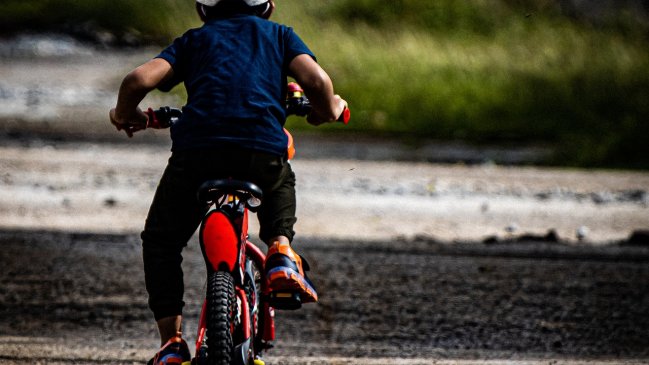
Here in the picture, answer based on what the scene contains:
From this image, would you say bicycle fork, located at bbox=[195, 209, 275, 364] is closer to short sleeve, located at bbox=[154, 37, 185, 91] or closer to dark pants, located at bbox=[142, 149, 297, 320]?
dark pants, located at bbox=[142, 149, 297, 320]

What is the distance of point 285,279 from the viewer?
12.4 ft

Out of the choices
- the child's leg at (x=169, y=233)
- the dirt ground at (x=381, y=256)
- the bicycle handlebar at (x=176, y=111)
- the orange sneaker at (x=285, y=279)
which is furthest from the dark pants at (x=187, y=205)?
the dirt ground at (x=381, y=256)

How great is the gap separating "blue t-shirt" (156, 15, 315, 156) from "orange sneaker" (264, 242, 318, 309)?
0.34 meters

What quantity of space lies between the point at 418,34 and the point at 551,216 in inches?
513

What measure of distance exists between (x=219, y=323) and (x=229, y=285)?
13cm

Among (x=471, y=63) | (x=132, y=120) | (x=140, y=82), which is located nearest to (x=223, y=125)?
(x=140, y=82)

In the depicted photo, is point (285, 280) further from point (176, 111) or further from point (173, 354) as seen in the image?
point (176, 111)

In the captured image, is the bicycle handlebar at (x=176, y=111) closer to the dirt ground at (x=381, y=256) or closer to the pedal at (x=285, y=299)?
the pedal at (x=285, y=299)

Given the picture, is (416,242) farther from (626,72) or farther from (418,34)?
(418,34)

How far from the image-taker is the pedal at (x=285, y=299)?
3842mm

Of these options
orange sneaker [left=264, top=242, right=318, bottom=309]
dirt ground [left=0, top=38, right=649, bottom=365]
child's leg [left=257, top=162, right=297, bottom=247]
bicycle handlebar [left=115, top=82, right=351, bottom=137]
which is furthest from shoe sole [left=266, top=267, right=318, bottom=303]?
dirt ground [left=0, top=38, right=649, bottom=365]

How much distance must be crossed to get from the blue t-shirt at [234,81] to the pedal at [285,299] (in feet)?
1.54

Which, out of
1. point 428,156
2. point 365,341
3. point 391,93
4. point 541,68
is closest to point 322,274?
point 365,341

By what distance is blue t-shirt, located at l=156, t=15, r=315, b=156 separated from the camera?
3809mm
